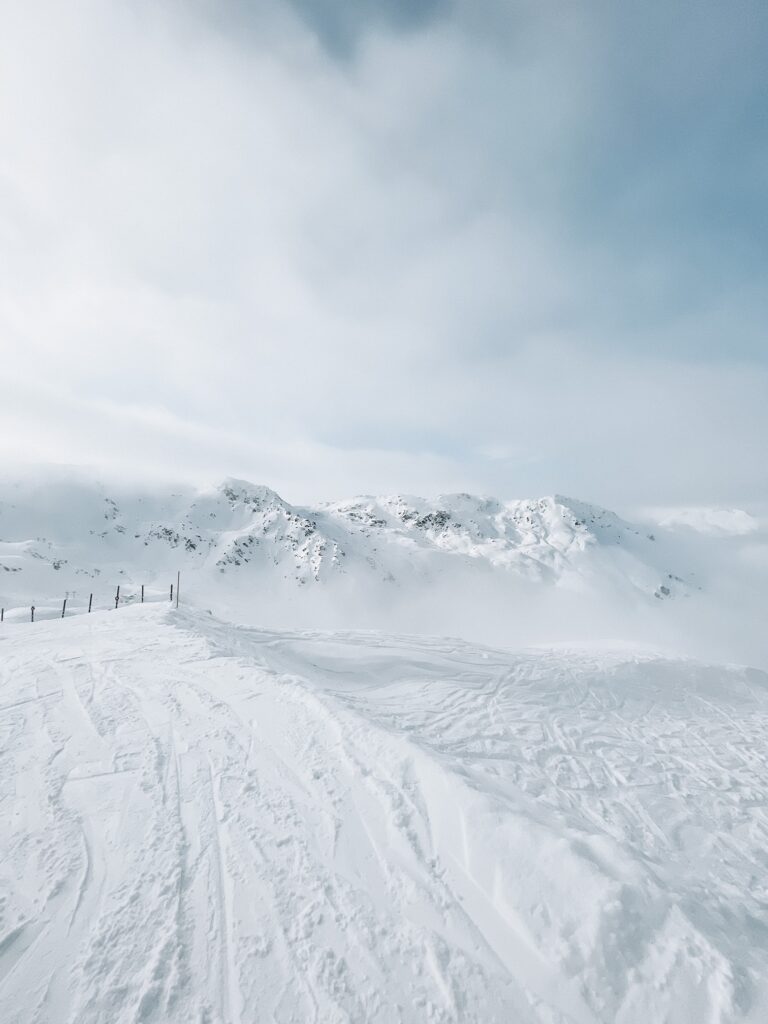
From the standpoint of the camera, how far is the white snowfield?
336 cm

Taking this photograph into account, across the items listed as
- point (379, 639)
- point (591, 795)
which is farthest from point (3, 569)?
point (591, 795)

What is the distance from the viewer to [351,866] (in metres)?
4.69

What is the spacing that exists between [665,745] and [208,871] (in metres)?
11.5

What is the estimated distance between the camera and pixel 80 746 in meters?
7.04

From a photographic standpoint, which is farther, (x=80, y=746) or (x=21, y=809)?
(x=80, y=746)

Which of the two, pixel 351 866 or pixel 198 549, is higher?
pixel 198 549

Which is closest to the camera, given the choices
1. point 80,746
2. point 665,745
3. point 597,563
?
point 80,746

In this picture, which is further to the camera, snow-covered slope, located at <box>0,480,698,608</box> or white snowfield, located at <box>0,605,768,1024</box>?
snow-covered slope, located at <box>0,480,698,608</box>

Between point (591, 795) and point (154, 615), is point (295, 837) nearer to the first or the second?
point (591, 795)

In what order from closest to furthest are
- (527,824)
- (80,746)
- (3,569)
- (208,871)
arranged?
(208,871) → (527,824) → (80,746) → (3,569)

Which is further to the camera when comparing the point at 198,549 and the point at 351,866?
the point at 198,549

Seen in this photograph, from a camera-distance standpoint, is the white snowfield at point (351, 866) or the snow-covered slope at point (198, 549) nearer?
the white snowfield at point (351, 866)

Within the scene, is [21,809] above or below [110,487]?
Answer: below

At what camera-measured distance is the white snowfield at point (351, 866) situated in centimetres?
336
